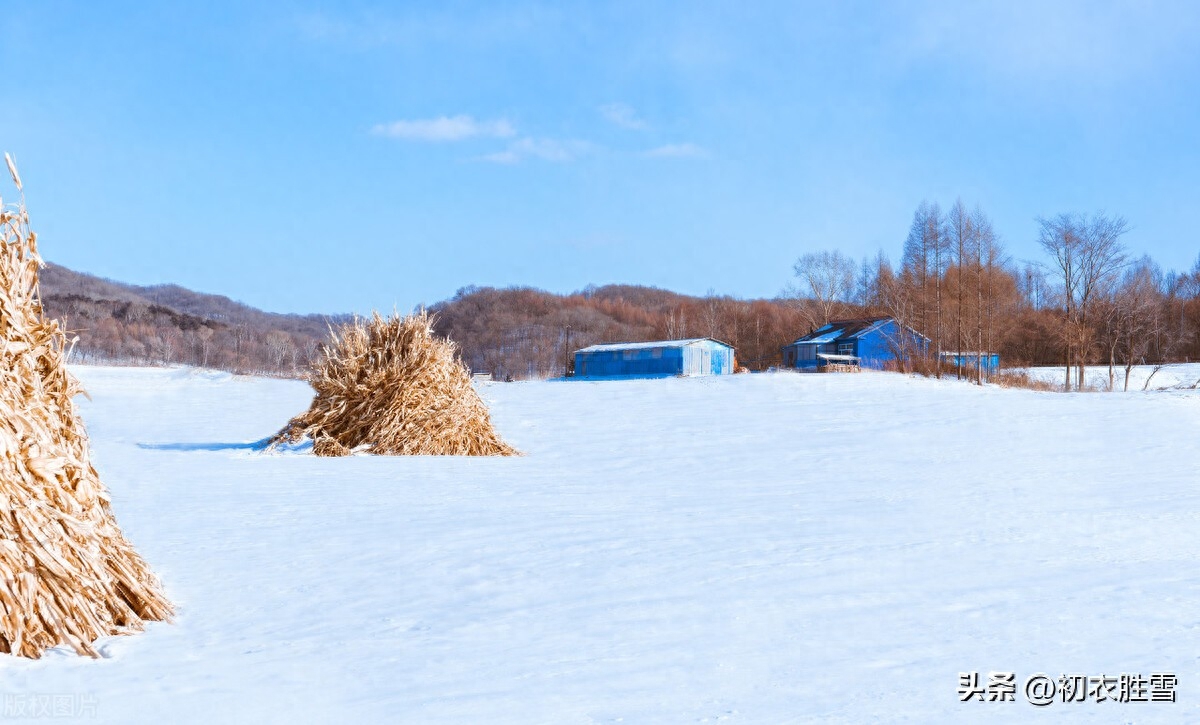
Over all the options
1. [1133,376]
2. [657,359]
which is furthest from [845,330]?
[1133,376]

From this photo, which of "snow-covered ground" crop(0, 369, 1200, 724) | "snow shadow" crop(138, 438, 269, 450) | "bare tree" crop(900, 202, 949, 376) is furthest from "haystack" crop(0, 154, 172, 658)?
"bare tree" crop(900, 202, 949, 376)

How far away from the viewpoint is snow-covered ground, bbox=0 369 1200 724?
2475 mm

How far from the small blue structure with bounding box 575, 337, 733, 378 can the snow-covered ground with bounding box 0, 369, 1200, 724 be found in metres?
37.7

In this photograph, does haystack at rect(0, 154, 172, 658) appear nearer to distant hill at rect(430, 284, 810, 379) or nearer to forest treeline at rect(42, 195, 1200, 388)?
forest treeline at rect(42, 195, 1200, 388)

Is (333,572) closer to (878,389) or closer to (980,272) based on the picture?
(878,389)

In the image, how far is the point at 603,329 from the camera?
101750mm

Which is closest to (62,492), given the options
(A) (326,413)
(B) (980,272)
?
(A) (326,413)

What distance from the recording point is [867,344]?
48.4m

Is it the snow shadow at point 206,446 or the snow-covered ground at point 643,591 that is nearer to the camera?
the snow-covered ground at point 643,591

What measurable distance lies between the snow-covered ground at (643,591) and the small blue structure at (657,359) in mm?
37733

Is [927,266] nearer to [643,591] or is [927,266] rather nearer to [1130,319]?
[1130,319]

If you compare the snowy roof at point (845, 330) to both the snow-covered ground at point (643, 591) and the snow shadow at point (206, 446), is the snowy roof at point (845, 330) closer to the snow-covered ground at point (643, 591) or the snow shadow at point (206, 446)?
the snow-covered ground at point (643, 591)

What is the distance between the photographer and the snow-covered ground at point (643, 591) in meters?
2.47

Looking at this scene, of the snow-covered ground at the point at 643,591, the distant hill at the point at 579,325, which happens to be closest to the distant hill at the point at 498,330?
the distant hill at the point at 579,325
